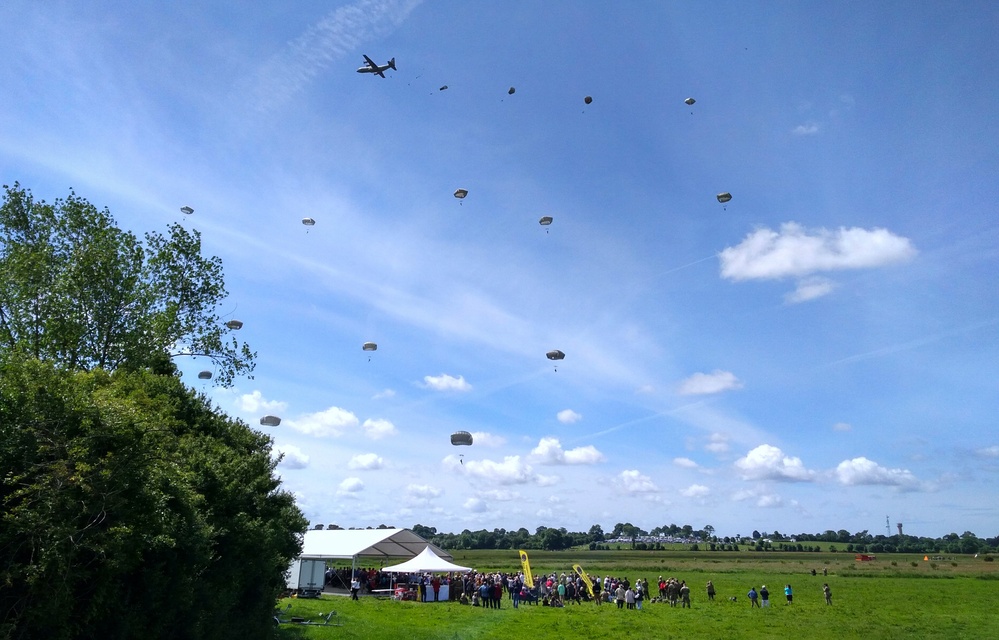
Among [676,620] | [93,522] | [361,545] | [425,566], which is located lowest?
[676,620]

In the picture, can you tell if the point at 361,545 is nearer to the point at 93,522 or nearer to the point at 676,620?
the point at 676,620

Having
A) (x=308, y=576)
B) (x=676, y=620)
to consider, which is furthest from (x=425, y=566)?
(x=676, y=620)

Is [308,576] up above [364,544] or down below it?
below

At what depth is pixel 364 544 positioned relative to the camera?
37.4 meters

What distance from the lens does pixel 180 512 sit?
10.3 meters

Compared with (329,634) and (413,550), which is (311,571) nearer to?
(413,550)

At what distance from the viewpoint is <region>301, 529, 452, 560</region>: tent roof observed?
37.1 m

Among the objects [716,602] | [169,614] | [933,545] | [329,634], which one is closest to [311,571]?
[329,634]

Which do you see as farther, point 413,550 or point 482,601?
point 413,550

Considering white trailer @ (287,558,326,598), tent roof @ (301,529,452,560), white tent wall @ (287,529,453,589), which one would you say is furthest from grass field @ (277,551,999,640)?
tent roof @ (301,529,452,560)

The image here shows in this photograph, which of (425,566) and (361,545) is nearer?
(425,566)

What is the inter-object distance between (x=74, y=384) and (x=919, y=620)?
33471 millimetres

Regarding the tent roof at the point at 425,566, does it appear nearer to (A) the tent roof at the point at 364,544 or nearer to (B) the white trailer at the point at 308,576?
(A) the tent roof at the point at 364,544

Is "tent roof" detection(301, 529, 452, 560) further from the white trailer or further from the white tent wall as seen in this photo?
the white trailer
